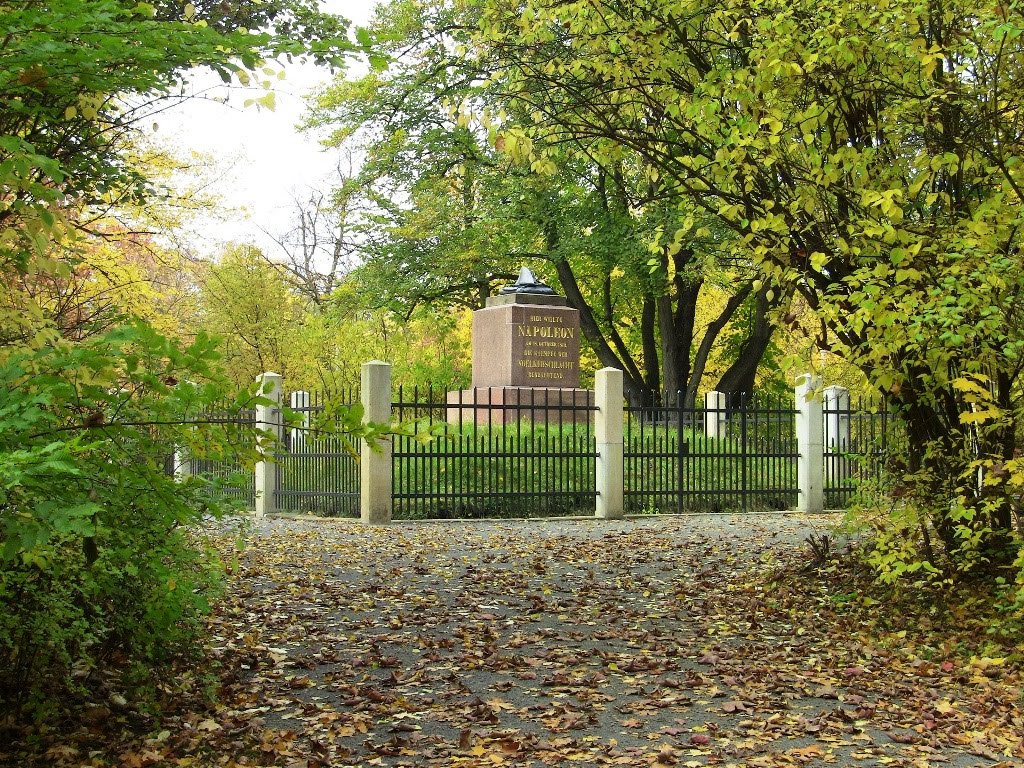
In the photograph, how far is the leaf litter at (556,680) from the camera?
4801 mm

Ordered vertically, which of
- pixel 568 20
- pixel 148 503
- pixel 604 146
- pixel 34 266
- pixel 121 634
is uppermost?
pixel 568 20

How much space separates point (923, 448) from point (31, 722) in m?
6.27

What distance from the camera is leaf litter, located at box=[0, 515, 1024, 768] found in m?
4.80

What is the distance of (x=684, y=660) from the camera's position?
21.6ft

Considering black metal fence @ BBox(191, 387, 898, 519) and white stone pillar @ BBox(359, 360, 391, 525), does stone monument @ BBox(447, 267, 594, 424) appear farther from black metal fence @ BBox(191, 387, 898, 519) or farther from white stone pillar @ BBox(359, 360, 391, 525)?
white stone pillar @ BBox(359, 360, 391, 525)

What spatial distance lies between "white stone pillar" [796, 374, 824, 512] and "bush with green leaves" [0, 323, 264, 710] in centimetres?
1293

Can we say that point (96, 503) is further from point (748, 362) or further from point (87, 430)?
point (748, 362)

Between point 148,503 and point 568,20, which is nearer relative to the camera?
point 148,503

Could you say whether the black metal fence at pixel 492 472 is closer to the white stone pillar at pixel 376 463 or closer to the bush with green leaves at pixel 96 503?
the white stone pillar at pixel 376 463

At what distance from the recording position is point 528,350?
62.0 feet

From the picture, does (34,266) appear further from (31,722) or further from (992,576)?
(992,576)

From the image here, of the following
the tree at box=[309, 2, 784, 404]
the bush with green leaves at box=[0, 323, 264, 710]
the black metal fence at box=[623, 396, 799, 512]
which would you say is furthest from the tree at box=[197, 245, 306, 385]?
the bush with green leaves at box=[0, 323, 264, 710]

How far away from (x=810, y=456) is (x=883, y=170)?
10.2 metres

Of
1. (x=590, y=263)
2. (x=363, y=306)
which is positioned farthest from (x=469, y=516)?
(x=590, y=263)
